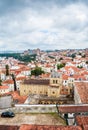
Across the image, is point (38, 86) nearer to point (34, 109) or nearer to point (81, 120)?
point (34, 109)

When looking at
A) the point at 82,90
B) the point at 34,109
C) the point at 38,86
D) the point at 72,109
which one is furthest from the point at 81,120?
the point at 38,86

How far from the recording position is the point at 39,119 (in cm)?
1823

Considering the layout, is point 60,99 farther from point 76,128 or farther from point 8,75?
point 8,75

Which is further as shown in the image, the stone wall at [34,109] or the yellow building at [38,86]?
the yellow building at [38,86]

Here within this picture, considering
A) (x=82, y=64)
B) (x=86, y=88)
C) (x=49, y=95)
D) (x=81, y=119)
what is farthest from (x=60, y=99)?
(x=82, y=64)

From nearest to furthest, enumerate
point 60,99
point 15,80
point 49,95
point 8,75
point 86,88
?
point 86,88
point 60,99
point 49,95
point 15,80
point 8,75

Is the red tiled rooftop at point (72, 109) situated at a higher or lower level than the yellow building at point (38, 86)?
higher

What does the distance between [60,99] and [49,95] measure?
579 centimetres

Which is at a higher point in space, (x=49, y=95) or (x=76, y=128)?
(x=76, y=128)

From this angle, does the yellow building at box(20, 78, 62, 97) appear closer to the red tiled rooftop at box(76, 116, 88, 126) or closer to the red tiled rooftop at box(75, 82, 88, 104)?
the red tiled rooftop at box(75, 82, 88, 104)

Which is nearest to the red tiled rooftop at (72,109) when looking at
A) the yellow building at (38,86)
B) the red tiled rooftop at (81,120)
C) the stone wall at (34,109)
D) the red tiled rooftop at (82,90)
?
the stone wall at (34,109)

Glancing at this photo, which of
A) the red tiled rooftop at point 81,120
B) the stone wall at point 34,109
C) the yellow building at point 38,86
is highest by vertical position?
the red tiled rooftop at point 81,120

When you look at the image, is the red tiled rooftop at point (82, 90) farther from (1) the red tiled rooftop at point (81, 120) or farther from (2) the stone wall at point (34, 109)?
(1) the red tiled rooftop at point (81, 120)

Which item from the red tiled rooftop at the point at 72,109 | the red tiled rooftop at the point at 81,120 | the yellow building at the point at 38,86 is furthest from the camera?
the yellow building at the point at 38,86
